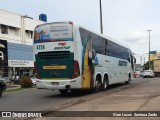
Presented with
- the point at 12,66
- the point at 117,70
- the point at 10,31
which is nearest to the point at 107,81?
the point at 117,70

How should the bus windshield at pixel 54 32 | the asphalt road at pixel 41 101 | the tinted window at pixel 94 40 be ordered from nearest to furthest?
1. the asphalt road at pixel 41 101
2. the bus windshield at pixel 54 32
3. the tinted window at pixel 94 40

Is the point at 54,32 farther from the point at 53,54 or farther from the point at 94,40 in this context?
the point at 94,40

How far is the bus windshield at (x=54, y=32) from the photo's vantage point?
17.9 m

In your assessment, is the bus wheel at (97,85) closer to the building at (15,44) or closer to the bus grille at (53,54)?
the bus grille at (53,54)

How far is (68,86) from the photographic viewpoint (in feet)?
58.3

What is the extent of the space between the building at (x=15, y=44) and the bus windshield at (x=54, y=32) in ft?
83.2

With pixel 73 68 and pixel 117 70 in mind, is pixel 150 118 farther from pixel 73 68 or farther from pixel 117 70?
pixel 117 70

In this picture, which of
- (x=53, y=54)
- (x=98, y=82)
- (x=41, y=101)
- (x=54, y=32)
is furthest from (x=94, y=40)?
(x=41, y=101)

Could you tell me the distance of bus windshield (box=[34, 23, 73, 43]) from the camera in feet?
58.6

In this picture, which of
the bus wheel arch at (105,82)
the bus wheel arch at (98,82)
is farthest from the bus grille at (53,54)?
the bus wheel arch at (105,82)

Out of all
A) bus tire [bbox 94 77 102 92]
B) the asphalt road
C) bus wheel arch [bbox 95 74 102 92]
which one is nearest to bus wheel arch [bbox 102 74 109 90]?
bus wheel arch [bbox 95 74 102 92]

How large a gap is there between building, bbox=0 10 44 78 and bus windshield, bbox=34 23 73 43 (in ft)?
83.2

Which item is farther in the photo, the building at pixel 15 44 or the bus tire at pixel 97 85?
the building at pixel 15 44

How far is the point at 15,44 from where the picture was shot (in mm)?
47344
